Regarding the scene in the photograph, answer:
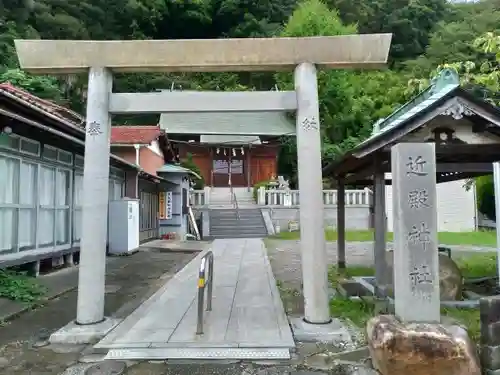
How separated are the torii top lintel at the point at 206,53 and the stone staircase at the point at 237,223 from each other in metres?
15.6

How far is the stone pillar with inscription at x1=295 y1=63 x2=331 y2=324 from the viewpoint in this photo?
5.90 m

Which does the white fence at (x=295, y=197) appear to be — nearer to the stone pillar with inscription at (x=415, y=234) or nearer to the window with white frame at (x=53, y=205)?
the window with white frame at (x=53, y=205)

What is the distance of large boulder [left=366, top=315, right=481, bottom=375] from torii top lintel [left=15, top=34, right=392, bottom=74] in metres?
3.74

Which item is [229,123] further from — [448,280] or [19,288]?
[19,288]

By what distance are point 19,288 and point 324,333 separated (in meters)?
5.76

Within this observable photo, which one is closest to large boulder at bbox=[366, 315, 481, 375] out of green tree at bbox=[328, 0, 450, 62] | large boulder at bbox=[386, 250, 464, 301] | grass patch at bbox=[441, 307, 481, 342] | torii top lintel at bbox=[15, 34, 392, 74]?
grass patch at bbox=[441, 307, 481, 342]

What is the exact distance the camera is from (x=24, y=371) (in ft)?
15.0

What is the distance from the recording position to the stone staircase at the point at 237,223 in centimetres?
2164

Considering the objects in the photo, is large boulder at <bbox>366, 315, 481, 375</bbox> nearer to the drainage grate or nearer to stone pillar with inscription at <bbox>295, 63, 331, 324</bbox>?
the drainage grate

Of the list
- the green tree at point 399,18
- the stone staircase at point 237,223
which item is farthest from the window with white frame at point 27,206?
the green tree at point 399,18

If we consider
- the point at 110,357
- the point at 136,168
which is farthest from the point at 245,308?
the point at 136,168

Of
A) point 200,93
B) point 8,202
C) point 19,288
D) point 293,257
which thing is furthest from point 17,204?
point 293,257

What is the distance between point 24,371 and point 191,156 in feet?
88.2

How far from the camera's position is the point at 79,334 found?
5.53 m
